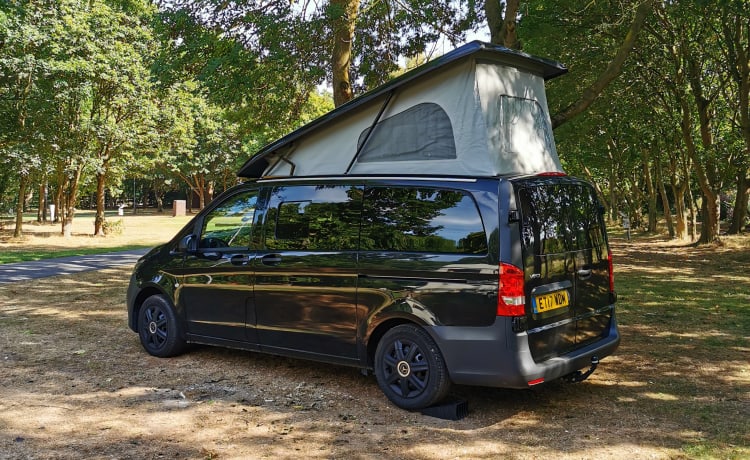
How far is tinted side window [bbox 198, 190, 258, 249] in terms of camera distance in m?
6.56

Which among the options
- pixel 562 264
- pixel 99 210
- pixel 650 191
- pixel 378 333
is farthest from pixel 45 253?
pixel 650 191

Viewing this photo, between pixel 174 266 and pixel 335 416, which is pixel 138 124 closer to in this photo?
pixel 174 266

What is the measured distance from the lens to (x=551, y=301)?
5.10 meters

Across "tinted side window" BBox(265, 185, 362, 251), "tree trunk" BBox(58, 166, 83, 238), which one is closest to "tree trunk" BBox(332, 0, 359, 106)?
"tinted side window" BBox(265, 185, 362, 251)

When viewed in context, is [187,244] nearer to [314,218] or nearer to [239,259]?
[239,259]

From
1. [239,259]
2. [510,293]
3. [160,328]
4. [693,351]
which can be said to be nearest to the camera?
[510,293]

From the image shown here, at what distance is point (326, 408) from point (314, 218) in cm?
168

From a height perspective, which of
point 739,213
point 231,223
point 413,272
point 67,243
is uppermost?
point 739,213

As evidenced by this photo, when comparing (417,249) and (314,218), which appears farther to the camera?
(314,218)

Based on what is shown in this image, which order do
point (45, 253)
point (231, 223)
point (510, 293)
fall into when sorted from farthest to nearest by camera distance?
point (45, 253), point (231, 223), point (510, 293)

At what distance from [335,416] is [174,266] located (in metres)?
2.78

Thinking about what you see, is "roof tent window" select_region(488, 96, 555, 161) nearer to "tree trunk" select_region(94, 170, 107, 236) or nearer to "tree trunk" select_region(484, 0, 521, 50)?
"tree trunk" select_region(484, 0, 521, 50)

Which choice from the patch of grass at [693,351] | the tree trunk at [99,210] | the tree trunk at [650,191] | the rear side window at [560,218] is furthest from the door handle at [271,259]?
the tree trunk at [650,191]

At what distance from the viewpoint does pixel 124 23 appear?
2534cm
